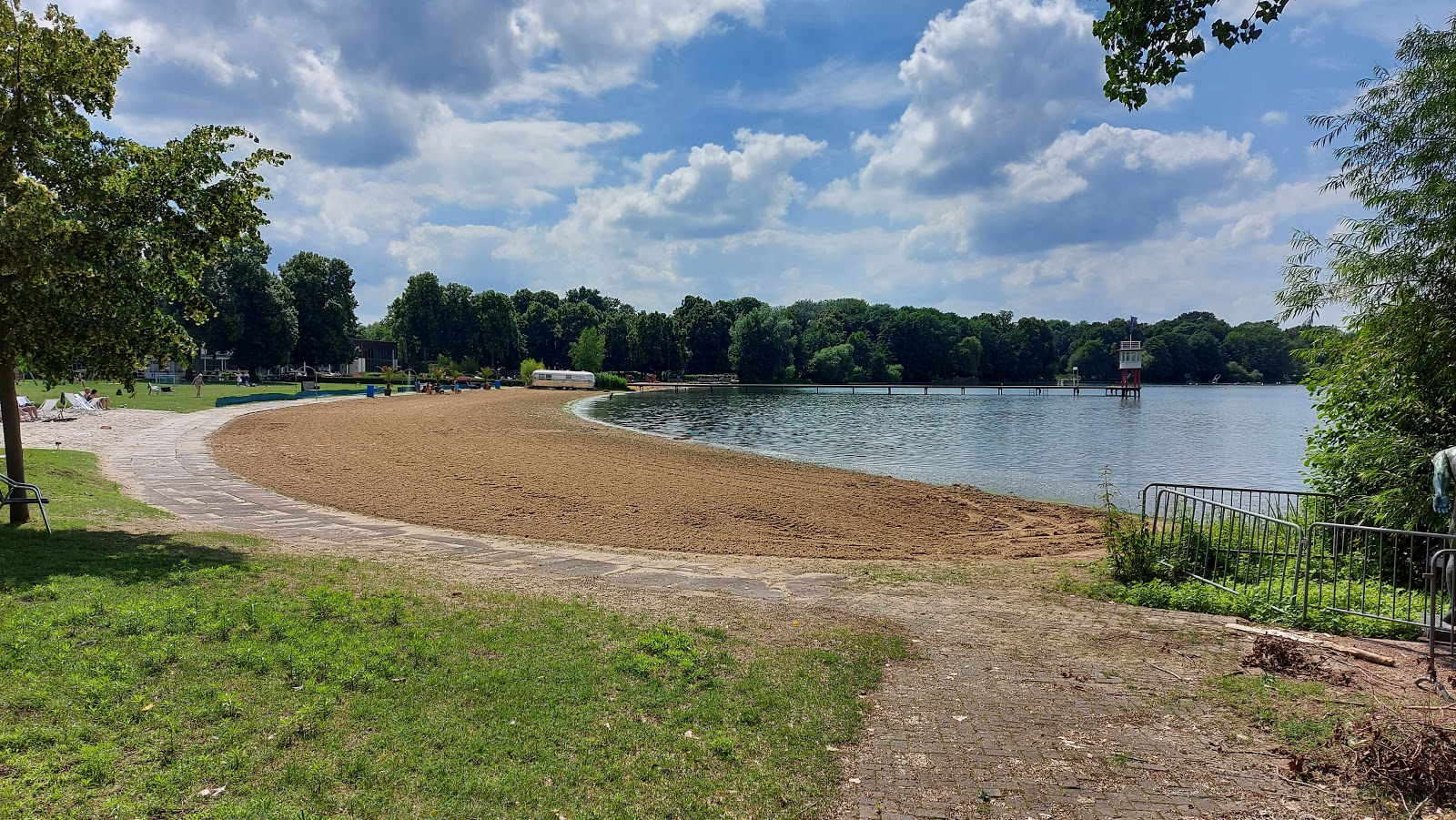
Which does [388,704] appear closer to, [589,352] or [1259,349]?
[589,352]

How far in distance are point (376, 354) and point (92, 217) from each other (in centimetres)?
12663

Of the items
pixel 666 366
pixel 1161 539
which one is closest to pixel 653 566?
pixel 1161 539

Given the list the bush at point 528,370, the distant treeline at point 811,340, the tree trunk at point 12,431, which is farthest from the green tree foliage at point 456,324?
the tree trunk at point 12,431

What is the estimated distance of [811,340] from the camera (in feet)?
465

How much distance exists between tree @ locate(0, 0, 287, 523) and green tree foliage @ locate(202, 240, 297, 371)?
71.0 m

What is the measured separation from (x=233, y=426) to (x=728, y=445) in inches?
795

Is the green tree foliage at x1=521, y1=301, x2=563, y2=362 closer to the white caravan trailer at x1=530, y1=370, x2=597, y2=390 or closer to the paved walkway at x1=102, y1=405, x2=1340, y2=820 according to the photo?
the white caravan trailer at x1=530, y1=370, x2=597, y2=390

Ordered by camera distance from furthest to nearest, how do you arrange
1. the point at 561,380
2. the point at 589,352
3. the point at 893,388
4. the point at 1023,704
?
the point at 893,388 < the point at 589,352 < the point at 561,380 < the point at 1023,704

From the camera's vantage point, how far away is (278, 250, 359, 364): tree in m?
83.3

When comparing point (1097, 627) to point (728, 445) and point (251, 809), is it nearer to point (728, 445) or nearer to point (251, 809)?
point (251, 809)

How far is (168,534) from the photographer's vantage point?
1012cm

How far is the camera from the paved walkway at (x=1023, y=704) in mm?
4137

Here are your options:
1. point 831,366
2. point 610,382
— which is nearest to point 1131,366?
point 831,366

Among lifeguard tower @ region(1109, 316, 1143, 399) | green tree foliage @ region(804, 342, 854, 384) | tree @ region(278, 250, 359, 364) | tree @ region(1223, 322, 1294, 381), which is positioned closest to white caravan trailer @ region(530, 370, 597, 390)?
tree @ region(278, 250, 359, 364)
